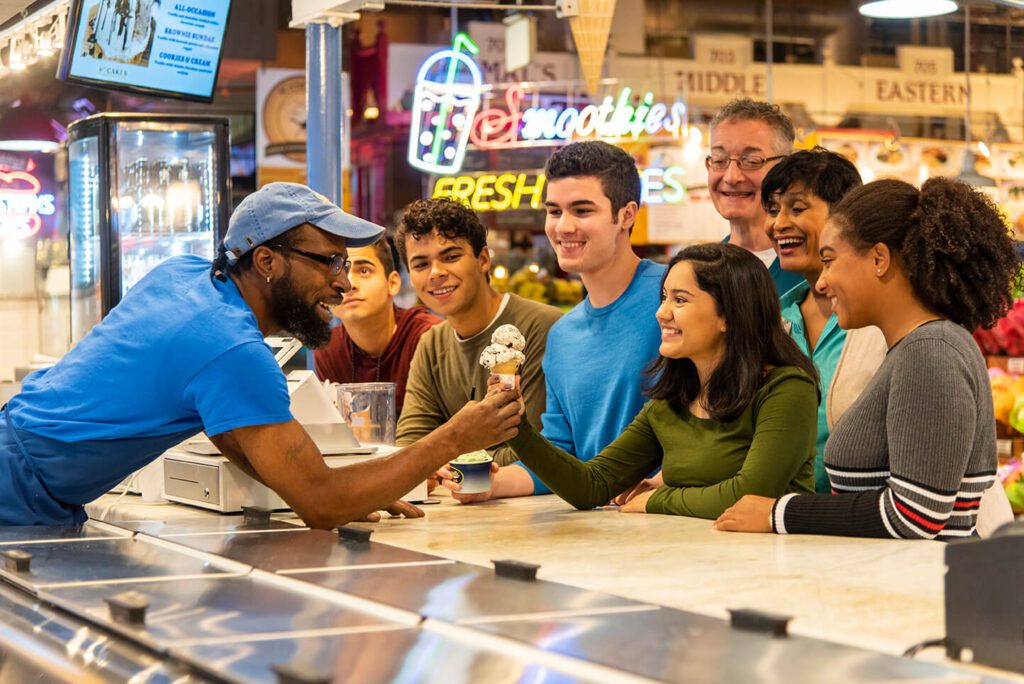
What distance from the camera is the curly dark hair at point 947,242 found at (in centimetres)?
261

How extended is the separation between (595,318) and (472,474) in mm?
575

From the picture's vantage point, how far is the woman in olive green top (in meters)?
2.89

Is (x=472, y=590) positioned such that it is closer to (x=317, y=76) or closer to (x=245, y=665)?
(x=245, y=665)

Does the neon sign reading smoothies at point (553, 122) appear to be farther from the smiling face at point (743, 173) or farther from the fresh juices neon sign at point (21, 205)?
the smiling face at point (743, 173)

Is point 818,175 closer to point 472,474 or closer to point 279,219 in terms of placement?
point 472,474

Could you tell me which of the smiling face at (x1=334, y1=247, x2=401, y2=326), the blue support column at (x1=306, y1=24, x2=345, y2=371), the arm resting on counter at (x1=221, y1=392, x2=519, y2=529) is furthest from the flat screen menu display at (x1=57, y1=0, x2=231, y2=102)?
the arm resting on counter at (x1=221, y1=392, x2=519, y2=529)

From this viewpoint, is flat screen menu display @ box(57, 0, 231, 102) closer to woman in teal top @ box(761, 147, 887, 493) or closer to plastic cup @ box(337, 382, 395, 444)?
plastic cup @ box(337, 382, 395, 444)

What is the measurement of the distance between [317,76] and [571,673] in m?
3.72

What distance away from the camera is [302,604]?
194 centimetres

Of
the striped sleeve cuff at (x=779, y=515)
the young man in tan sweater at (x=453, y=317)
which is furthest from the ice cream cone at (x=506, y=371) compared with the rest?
the young man in tan sweater at (x=453, y=317)

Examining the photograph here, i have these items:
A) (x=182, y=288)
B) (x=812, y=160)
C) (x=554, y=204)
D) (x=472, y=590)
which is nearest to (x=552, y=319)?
(x=554, y=204)

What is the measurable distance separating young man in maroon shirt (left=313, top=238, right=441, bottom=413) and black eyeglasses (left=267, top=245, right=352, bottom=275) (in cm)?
157

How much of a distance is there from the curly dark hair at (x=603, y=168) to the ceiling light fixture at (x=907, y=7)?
2.43 metres

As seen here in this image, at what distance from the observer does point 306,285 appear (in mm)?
2979
